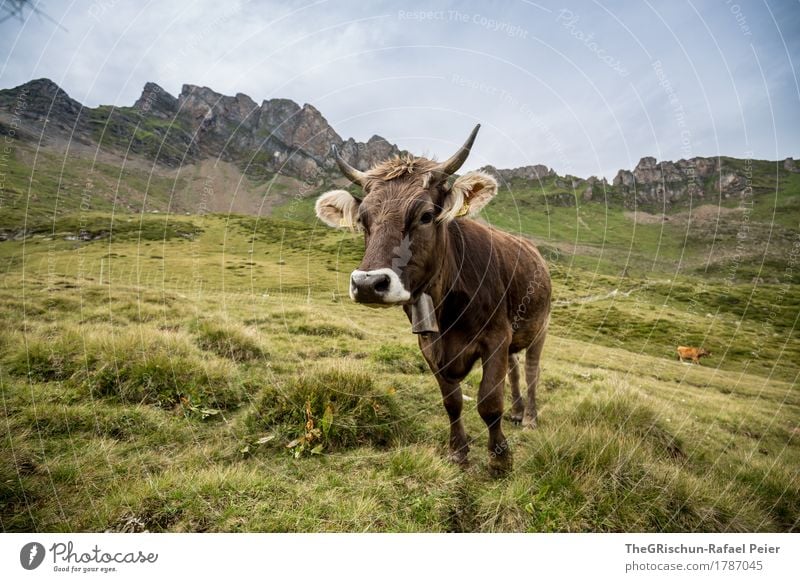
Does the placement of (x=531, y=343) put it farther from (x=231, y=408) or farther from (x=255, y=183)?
(x=255, y=183)

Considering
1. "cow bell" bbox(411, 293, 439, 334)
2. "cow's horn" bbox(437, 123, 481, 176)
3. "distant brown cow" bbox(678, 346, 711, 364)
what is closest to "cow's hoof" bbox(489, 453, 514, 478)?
"cow bell" bbox(411, 293, 439, 334)

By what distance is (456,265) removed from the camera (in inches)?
195

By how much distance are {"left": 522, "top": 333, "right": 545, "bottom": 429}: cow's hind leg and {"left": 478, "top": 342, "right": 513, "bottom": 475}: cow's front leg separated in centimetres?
230

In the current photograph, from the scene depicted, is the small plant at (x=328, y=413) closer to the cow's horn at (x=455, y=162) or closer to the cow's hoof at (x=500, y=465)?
the cow's hoof at (x=500, y=465)

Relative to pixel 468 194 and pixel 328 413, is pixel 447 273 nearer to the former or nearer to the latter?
pixel 468 194

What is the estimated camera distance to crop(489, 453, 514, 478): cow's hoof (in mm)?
4664

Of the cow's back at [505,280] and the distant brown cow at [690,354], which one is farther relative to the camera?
the distant brown cow at [690,354]

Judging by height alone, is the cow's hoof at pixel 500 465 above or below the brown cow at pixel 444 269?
below

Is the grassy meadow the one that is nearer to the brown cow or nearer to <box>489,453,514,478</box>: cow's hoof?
<box>489,453,514,478</box>: cow's hoof

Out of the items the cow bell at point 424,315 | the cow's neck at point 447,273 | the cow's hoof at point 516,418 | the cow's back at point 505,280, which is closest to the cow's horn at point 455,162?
the cow's neck at point 447,273

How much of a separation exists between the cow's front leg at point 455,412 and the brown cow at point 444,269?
14 mm

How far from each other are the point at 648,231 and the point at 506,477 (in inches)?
6761

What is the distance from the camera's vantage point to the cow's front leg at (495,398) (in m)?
4.72

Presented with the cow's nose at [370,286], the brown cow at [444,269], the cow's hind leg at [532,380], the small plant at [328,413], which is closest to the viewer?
the cow's nose at [370,286]
